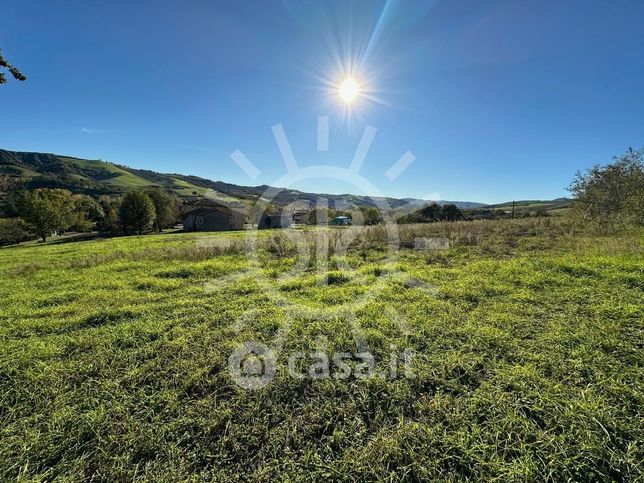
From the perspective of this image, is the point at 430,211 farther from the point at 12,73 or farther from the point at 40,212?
the point at 40,212

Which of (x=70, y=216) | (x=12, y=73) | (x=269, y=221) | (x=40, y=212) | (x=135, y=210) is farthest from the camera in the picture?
(x=269, y=221)

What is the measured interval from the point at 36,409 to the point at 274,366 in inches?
92.8

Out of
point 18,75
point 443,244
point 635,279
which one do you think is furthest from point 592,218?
point 18,75

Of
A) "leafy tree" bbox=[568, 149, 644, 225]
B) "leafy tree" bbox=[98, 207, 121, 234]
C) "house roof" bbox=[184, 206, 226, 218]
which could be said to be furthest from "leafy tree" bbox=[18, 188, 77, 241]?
"leafy tree" bbox=[568, 149, 644, 225]

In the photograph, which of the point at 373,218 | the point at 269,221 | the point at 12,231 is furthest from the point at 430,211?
the point at 12,231

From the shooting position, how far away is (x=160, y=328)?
442cm

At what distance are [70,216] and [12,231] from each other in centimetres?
795

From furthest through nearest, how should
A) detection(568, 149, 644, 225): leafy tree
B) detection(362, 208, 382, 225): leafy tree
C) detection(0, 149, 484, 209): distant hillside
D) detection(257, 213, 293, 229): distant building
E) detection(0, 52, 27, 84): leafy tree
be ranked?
detection(0, 149, 484, 209): distant hillside
detection(257, 213, 293, 229): distant building
detection(362, 208, 382, 225): leafy tree
detection(568, 149, 644, 225): leafy tree
detection(0, 52, 27, 84): leafy tree

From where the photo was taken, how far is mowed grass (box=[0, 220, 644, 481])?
2.07 metres

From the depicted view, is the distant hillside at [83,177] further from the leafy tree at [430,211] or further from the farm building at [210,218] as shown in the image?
the leafy tree at [430,211]

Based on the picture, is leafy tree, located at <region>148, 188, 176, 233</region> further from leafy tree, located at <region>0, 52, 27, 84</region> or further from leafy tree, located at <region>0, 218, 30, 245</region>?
leafy tree, located at <region>0, 52, 27, 84</region>

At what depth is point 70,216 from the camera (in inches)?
1678

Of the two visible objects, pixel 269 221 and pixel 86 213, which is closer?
pixel 86 213

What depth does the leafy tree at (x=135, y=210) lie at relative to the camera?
3988cm
